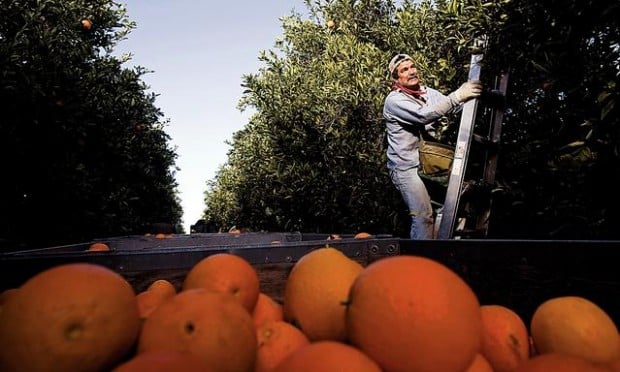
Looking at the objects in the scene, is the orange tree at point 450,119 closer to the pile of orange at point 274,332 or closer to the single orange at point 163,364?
the pile of orange at point 274,332

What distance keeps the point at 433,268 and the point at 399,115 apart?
4164 millimetres

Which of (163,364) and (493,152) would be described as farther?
(493,152)

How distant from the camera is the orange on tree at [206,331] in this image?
0.96 metres

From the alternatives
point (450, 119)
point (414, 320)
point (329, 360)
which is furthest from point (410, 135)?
point (329, 360)

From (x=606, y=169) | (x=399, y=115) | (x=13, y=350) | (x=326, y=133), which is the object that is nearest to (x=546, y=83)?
(x=606, y=169)

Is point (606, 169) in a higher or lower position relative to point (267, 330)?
higher

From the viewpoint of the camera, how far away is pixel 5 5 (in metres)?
10.3

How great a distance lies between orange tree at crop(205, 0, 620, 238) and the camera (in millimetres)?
A: 3881

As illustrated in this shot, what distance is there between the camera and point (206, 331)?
38.4 inches

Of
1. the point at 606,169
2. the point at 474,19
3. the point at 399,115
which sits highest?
the point at 474,19

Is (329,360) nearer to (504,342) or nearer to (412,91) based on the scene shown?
(504,342)

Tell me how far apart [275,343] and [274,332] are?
4 cm

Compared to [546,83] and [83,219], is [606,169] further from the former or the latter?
[83,219]

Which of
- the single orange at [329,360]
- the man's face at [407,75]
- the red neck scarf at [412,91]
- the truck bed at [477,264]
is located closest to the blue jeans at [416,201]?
the red neck scarf at [412,91]
